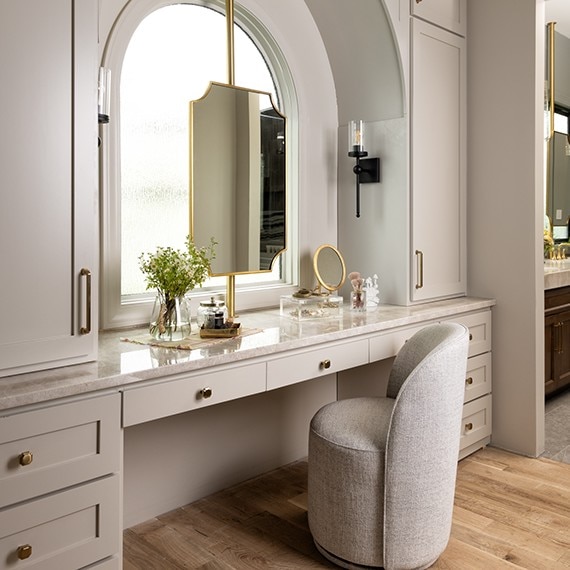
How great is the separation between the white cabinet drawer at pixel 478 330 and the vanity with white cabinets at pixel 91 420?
113 centimetres

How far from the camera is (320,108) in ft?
10.6

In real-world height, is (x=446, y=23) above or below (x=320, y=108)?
above

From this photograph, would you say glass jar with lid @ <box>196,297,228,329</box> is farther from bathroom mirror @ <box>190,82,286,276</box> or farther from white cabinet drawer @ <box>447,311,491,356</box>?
white cabinet drawer @ <box>447,311,491,356</box>

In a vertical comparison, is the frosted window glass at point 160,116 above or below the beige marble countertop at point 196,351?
above

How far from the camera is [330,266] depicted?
3.18 m

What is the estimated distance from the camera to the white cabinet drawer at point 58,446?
1525 millimetres

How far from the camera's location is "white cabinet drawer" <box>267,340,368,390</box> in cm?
223

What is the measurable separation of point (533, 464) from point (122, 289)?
85.9 inches

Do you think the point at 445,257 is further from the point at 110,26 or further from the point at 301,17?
the point at 110,26

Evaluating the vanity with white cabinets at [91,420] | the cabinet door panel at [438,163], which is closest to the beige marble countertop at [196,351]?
the vanity with white cabinets at [91,420]

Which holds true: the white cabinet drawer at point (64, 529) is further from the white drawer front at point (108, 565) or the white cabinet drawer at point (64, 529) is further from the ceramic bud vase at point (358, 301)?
the ceramic bud vase at point (358, 301)

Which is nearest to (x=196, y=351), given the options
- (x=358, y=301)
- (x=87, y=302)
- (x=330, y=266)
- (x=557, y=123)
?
(x=87, y=302)

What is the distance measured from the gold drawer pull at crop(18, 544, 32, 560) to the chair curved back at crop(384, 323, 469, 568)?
108cm

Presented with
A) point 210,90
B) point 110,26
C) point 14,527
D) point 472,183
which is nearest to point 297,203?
point 210,90
